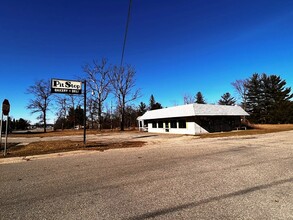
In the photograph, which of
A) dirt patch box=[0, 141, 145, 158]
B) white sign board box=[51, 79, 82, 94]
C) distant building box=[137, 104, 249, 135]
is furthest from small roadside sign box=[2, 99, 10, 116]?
distant building box=[137, 104, 249, 135]

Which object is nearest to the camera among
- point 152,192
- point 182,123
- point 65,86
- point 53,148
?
point 152,192

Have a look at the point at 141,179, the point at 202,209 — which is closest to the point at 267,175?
the point at 202,209

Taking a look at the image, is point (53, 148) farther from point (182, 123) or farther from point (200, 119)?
point (200, 119)

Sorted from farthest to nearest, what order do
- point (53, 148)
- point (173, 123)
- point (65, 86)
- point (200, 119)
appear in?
1. point (173, 123)
2. point (200, 119)
3. point (65, 86)
4. point (53, 148)

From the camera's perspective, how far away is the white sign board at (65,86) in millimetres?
14180

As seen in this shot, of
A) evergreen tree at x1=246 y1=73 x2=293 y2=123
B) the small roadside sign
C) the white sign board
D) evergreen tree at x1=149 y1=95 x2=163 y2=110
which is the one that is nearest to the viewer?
the small roadside sign

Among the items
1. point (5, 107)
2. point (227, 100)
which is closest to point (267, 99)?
point (227, 100)

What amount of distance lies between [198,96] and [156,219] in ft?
276

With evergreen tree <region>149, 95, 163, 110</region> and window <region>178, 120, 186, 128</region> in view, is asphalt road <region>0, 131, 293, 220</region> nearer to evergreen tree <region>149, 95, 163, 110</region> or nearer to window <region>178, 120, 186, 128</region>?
window <region>178, 120, 186, 128</region>

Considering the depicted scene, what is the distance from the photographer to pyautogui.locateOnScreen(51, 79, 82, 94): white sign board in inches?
558

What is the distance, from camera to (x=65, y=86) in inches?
575

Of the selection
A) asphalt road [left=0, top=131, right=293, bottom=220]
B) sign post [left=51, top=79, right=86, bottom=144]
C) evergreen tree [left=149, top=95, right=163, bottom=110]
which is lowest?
asphalt road [left=0, top=131, right=293, bottom=220]

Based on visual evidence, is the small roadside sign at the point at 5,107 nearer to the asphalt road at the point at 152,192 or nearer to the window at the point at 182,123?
the asphalt road at the point at 152,192

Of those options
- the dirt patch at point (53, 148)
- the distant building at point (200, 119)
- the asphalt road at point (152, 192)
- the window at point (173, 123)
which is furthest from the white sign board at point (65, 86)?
the window at point (173, 123)
